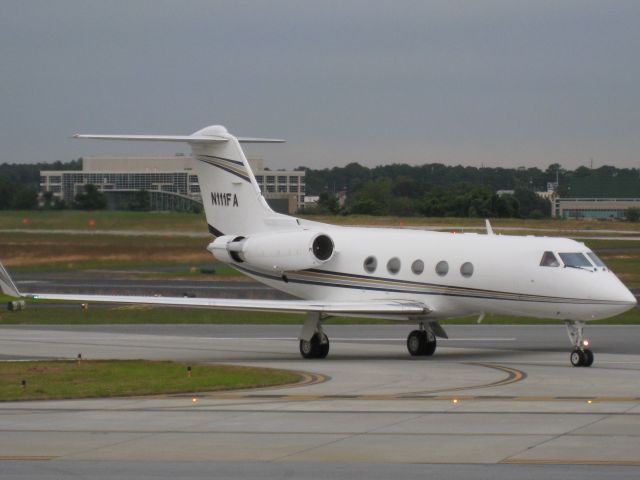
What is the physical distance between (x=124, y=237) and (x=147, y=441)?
45687mm

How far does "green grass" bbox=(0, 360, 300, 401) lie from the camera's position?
21.6 meters

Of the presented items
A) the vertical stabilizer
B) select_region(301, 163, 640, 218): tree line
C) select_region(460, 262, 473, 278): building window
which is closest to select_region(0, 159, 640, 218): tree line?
select_region(301, 163, 640, 218): tree line

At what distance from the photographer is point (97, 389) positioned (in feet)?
71.6

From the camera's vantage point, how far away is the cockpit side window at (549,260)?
26953 millimetres

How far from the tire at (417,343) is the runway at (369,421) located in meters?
0.30

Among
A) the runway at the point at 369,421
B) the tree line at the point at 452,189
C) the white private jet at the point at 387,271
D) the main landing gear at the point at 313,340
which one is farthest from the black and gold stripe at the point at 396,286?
the tree line at the point at 452,189

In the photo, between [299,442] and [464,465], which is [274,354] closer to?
[299,442]

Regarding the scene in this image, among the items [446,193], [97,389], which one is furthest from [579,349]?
[446,193]

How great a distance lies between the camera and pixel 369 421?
701 inches

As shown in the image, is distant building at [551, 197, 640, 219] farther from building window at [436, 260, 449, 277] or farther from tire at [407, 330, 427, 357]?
building window at [436, 260, 449, 277]

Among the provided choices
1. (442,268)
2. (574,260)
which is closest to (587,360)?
(574,260)

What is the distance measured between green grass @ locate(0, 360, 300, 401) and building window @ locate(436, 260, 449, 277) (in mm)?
5084

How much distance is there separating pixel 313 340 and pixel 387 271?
2393 mm

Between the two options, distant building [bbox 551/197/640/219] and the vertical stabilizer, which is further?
distant building [bbox 551/197/640/219]
